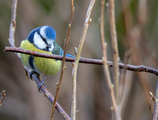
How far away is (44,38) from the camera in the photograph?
5.97 feet

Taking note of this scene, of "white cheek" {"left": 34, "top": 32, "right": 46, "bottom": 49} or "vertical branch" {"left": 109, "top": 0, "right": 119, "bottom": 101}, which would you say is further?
"white cheek" {"left": 34, "top": 32, "right": 46, "bottom": 49}

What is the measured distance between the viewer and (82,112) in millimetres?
3395

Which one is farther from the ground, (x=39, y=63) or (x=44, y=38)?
(x=44, y=38)

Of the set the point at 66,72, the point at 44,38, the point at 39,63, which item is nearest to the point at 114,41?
the point at 44,38

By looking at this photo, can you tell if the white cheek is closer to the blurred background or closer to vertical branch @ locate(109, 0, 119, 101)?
vertical branch @ locate(109, 0, 119, 101)

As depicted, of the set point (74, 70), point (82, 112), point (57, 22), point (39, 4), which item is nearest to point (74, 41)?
point (57, 22)

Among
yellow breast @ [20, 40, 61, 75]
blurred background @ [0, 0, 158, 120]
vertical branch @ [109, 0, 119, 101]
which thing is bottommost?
vertical branch @ [109, 0, 119, 101]

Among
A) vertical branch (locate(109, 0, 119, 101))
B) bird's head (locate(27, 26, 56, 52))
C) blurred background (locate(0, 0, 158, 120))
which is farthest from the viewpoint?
blurred background (locate(0, 0, 158, 120))

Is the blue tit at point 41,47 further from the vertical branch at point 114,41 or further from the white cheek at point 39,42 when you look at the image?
the vertical branch at point 114,41

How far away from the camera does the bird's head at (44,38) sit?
70.7 inches

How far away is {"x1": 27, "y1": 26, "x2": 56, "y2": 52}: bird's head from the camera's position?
1795 millimetres

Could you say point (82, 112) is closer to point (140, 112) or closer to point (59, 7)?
point (140, 112)

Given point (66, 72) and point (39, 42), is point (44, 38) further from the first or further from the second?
point (66, 72)

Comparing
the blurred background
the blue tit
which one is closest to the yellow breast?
the blue tit
